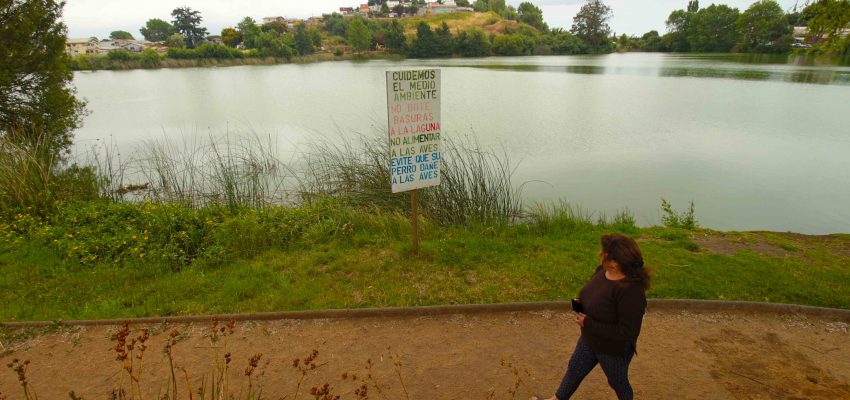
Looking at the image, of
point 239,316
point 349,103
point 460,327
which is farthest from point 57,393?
point 349,103

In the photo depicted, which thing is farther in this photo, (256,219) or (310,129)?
(310,129)

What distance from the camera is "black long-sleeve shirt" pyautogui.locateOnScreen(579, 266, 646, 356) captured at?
85.0 inches

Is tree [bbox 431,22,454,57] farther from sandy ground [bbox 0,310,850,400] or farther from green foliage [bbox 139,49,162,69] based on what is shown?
sandy ground [bbox 0,310,850,400]

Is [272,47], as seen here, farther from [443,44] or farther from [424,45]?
[443,44]

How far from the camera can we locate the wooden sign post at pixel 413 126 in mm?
4285

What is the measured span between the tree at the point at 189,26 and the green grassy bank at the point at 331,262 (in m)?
81.4

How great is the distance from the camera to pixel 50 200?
21.4 ft

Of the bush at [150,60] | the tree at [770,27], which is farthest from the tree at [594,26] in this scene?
the bush at [150,60]

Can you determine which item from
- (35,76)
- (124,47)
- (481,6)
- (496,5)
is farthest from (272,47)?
(496,5)

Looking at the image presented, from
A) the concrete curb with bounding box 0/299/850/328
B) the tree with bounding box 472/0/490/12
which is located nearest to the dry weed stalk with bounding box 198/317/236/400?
the concrete curb with bounding box 0/299/850/328

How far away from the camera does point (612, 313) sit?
223 centimetres

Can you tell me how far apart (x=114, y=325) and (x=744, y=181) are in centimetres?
1136

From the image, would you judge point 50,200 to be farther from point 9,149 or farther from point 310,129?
point 310,129

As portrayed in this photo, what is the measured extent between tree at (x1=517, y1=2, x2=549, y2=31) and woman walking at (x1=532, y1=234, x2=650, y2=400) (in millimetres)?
108782
